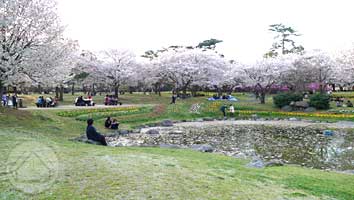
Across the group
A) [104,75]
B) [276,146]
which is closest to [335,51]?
[104,75]

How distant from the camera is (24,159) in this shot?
9.65m

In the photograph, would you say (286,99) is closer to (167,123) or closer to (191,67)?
(191,67)

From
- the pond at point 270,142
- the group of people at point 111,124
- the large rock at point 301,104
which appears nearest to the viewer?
the pond at point 270,142

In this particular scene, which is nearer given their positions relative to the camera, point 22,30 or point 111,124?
point 22,30

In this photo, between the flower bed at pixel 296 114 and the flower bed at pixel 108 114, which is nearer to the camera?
the flower bed at pixel 108 114

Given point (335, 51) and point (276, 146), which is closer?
point (276, 146)

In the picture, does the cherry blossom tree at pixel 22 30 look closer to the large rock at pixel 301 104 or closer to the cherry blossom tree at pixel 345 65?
the large rock at pixel 301 104

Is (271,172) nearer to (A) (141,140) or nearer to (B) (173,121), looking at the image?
(A) (141,140)

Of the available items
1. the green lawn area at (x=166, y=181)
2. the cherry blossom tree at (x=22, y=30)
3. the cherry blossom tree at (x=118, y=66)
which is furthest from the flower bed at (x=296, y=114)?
the green lawn area at (x=166, y=181)

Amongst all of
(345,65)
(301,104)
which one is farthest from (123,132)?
(345,65)

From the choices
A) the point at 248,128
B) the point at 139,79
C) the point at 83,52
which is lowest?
the point at 248,128

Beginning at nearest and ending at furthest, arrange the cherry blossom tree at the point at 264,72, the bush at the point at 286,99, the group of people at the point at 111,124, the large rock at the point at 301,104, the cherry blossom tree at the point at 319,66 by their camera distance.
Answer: the group of people at the point at 111,124, the large rock at the point at 301,104, the bush at the point at 286,99, the cherry blossom tree at the point at 264,72, the cherry blossom tree at the point at 319,66

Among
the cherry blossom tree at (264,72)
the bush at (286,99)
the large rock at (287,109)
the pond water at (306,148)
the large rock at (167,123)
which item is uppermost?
the cherry blossom tree at (264,72)

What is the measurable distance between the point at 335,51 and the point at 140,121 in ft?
129
